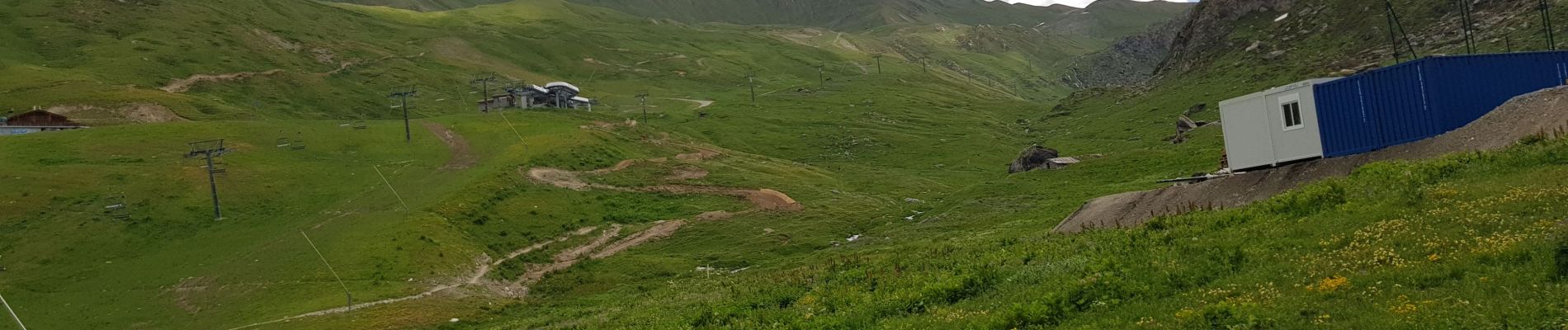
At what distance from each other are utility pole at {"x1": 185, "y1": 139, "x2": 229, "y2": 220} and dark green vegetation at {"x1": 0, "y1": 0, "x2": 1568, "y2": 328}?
126 cm

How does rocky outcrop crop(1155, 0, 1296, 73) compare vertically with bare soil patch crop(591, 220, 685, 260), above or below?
above

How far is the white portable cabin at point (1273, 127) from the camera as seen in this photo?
36594mm

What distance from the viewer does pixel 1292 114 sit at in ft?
123

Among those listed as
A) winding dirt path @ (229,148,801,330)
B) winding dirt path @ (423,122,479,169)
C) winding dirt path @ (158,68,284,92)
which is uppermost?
winding dirt path @ (158,68,284,92)

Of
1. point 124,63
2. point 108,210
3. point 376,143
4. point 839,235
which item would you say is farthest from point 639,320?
point 124,63

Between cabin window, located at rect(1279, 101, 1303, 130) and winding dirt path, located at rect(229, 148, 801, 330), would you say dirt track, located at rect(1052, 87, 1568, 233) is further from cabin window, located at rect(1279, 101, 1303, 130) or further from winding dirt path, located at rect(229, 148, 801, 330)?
winding dirt path, located at rect(229, 148, 801, 330)

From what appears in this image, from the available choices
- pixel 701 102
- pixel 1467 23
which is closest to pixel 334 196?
pixel 701 102

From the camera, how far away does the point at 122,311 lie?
174 feet

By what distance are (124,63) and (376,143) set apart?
84697 millimetres

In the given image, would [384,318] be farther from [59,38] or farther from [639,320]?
[59,38]

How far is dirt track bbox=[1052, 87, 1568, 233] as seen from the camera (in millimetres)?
29469

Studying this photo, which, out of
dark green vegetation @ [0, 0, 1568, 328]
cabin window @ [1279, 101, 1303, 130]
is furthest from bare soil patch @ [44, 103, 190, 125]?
cabin window @ [1279, 101, 1303, 130]

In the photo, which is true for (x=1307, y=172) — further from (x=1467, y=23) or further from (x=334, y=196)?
(x=1467, y=23)

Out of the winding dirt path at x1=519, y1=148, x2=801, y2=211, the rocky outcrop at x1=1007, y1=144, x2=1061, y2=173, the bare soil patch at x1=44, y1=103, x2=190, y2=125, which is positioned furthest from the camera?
the bare soil patch at x1=44, y1=103, x2=190, y2=125
